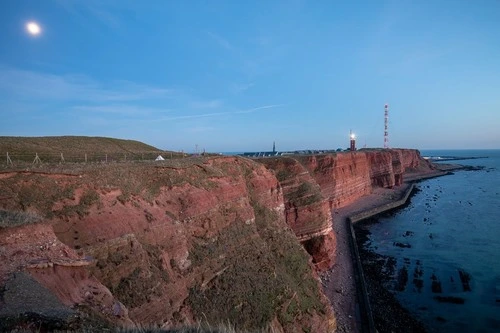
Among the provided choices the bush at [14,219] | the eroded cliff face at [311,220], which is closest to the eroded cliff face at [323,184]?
the eroded cliff face at [311,220]

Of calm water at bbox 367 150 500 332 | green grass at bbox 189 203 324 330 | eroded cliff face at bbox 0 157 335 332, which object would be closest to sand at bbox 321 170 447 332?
eroded cliff face at bbox 0 157 335 332

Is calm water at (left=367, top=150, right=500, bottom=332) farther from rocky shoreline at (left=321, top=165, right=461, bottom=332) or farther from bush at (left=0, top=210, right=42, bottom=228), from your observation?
bush at (left=0, top=210, right=42, bottom=228)

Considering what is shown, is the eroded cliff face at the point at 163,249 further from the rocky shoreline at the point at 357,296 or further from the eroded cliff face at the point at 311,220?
the eroded cliff face at the point at 311,220

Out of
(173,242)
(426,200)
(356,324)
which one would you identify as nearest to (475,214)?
(426,200)

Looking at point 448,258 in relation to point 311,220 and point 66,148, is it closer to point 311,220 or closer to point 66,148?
point 311,220

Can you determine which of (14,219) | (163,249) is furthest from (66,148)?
(14,219)

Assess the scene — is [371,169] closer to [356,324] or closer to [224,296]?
[356,324]
